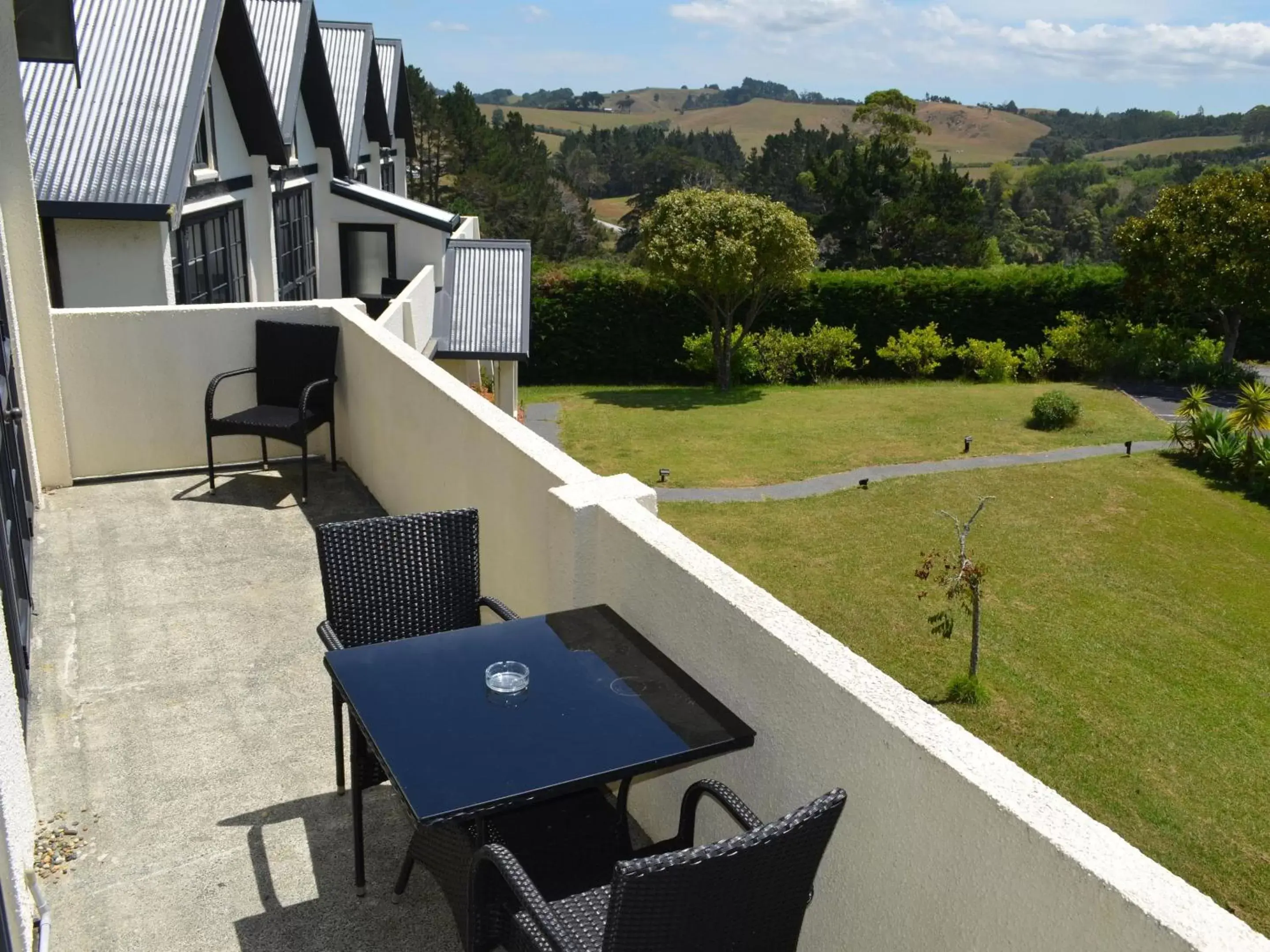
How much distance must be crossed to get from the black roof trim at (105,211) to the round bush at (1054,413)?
66.6ft

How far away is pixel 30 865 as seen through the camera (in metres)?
3.72

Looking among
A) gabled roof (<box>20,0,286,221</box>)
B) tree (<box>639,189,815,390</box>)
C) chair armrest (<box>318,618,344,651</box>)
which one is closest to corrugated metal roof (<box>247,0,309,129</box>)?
gabled roof (<box>20,0,286,221</box>)

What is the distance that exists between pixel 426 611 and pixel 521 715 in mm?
1155

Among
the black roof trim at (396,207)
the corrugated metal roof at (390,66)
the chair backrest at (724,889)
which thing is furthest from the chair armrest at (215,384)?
the corrugated metal roof at (390,66)

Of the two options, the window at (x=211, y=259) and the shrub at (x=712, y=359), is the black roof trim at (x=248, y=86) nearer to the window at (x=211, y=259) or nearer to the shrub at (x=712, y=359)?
the window at (x=211, y=259)

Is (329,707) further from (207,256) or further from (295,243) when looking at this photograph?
(295,243)

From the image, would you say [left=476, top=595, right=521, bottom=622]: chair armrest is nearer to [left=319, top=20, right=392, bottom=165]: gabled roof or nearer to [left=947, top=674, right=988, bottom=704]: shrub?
[left=947, top=674, right=988, bottom=704]: shrub

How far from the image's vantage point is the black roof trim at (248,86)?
14.5 metres

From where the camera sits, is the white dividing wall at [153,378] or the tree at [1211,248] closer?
the white dividing wall at [153,378]

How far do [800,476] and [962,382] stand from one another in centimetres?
1321

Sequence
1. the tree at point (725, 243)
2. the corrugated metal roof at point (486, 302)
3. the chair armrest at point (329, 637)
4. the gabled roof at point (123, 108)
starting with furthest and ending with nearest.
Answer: the tree at point (725, 243), the corrugated metal roof at point (486, 302), the gabled roof at point (123, 108), the chair armrest at point (329, 637)

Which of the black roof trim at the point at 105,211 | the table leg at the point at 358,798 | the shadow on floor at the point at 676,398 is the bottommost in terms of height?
the shadow on floor at the point at 676,398

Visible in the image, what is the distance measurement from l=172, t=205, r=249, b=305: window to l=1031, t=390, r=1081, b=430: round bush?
18141 mm

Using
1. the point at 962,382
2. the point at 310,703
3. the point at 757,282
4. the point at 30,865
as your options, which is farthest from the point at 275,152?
the point at 962,382
